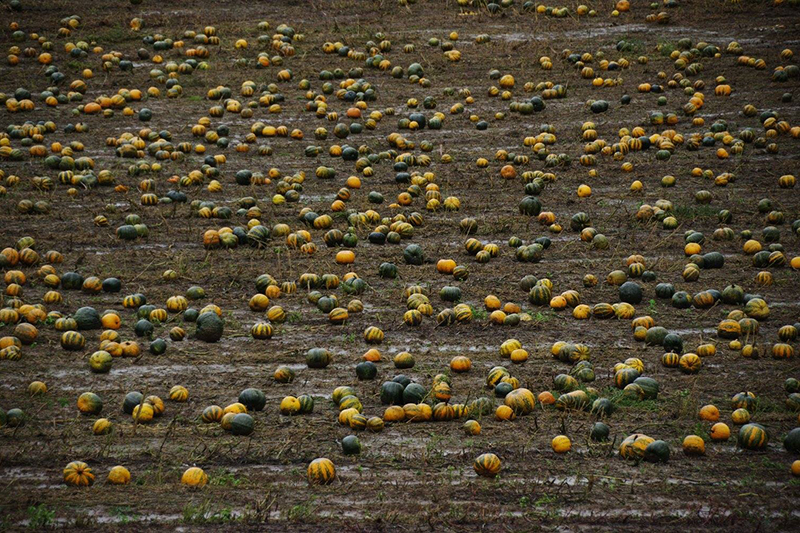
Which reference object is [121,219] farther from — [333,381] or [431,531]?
[431,531]

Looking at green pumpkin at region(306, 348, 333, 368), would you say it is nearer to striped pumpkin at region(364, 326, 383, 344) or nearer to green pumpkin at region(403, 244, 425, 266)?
striped pumpkin at region(364, 326, 383, 344)

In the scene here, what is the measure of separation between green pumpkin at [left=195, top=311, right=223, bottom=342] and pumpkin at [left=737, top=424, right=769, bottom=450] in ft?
11.2

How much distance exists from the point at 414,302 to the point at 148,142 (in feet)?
14.7

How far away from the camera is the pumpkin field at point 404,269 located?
4152mm

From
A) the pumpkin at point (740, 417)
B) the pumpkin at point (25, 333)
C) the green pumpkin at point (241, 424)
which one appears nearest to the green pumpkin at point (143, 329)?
the pumpkin at point (25, 333)

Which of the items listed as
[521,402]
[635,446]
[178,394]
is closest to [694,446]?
[635,446]

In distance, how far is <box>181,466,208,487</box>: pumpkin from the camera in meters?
4.07

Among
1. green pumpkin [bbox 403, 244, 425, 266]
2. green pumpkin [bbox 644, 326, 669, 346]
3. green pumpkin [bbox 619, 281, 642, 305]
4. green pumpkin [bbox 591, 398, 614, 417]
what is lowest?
green pumpkin [bbox 591, 398, 614, 417]

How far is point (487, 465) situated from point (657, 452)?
932 millimetres

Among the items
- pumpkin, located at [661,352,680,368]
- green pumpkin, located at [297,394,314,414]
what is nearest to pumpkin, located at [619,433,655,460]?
pumpkin, located at [661,352,680,368]

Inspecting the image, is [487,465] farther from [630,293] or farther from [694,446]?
[630,293]

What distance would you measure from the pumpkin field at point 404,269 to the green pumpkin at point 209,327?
0.08 feet

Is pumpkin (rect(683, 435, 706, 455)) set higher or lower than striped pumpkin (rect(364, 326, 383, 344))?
lower

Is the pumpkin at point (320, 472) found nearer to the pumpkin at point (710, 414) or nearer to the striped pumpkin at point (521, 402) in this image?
the striped pumpkin at point (521, 402)
